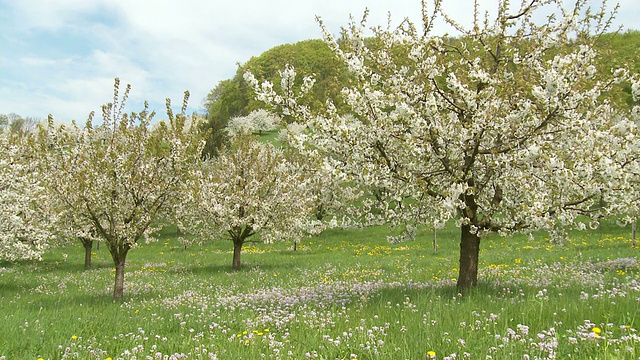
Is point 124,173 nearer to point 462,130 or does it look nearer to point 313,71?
point 313,71

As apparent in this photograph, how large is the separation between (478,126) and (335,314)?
4.46 metres

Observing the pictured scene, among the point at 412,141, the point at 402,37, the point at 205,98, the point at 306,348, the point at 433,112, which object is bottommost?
the point at 306,348

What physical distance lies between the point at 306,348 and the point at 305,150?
427cm

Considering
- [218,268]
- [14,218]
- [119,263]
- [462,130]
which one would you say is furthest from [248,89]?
[218,268]

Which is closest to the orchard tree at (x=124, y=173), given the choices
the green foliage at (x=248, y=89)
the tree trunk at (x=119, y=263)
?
the tree trunk at (x=119, y=263)

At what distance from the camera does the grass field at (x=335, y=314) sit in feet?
16.3

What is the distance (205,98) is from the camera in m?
133

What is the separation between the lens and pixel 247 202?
67.7ft

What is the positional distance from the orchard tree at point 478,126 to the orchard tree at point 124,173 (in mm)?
5305

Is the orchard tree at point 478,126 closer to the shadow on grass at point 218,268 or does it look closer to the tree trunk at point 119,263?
the tree trunk at point 119,263

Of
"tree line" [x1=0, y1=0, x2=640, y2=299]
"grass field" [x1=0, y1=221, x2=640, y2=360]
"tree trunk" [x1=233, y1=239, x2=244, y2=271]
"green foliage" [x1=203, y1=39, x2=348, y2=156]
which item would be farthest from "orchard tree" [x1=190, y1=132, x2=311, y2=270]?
"tree line" [x1=0, y1=0, x2=640, y2=299]

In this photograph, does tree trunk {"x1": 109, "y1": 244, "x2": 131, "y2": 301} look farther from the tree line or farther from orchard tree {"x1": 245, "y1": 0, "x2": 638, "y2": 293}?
orchard tree {"x1": 245, "y1": 0, "x2": 638, "y2": 293}

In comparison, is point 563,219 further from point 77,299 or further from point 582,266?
point 77,299

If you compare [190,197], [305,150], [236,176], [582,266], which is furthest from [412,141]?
[236,176]
